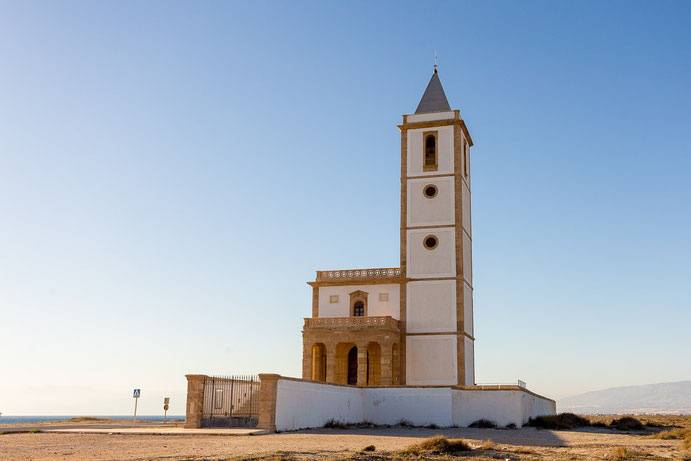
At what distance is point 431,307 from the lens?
41.3 m

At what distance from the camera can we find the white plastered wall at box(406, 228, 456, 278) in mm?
42000

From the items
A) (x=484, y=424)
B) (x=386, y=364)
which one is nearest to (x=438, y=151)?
(x=386, y=364)

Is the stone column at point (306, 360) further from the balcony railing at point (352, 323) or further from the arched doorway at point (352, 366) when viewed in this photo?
the arched doorway at point (352, 366)

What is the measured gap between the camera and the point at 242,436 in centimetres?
2258

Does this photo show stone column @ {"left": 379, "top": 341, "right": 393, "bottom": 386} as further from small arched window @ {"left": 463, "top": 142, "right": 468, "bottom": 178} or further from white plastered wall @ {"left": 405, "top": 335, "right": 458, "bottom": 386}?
small arched window @ {"left": 463, "top": 142, "right": 468, "bottom": 178}

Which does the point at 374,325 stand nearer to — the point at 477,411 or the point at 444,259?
the point at 444,259

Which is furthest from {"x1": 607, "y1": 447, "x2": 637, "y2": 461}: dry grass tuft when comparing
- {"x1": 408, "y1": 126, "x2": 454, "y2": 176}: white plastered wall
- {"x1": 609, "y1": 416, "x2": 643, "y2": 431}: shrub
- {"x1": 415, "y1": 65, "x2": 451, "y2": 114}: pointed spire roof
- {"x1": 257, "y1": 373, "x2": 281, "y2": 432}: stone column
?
{"x1": 415, "y1": 65, "x2": 451, "y2": 114}: pointed spire roof

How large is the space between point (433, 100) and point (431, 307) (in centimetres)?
1284

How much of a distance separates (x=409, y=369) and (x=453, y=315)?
3649mm

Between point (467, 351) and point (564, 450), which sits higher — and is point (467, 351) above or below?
above

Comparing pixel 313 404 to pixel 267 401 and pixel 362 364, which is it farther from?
pixel 362 364

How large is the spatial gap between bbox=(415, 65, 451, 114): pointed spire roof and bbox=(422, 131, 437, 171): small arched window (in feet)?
5.46

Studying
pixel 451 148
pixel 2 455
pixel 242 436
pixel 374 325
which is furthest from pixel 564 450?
pixel 451 148

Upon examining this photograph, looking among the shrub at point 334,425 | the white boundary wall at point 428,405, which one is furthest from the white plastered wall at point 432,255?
the shrub at point 334,425
